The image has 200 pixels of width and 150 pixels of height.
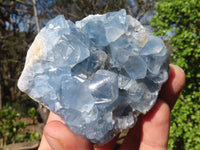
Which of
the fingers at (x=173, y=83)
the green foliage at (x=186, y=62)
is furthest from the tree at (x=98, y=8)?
the fingers at (x=173, y=83)

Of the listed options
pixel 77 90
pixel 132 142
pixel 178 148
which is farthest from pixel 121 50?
pixel 178 148

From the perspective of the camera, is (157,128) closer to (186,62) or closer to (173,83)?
(173,83)

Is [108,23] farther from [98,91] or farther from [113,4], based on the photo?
[113,4]

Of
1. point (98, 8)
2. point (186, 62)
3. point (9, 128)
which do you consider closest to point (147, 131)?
point (186, 62)

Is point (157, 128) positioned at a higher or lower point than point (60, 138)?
lower

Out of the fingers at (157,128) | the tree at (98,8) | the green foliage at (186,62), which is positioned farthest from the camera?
the tree at (98,8)

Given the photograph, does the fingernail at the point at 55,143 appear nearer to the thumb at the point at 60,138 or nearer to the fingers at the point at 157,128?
the thumb at the point at 60,138

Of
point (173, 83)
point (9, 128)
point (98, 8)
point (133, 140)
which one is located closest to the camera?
point (173, 83)
